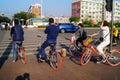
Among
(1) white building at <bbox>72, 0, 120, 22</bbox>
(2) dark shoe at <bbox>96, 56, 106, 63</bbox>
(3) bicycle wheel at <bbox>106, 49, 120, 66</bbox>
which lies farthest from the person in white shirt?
(1) white building at <bbox>72, 0, 120, 22</bbox>

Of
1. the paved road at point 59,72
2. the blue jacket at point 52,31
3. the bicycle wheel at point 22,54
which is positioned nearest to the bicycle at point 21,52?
the bicycle wheel at point 22,54

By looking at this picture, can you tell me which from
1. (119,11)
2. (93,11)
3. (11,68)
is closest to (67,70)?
(11,68)

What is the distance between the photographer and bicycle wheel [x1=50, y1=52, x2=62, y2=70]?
26.6 ft

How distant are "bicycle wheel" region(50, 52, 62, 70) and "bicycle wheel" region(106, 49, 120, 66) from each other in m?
1.90

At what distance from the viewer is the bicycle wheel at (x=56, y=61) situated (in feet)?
26.6

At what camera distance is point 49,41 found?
8.52 metres

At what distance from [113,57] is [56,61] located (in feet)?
7.14

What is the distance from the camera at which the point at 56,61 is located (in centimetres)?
825

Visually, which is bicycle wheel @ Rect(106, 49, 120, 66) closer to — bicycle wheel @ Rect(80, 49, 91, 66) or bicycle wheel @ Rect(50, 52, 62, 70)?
bicycle wheel @ Rect(80, 49, 91, 66)

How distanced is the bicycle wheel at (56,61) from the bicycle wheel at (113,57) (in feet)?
6.23

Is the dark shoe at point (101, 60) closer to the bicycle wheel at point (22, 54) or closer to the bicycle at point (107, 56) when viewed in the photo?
the bicycle at point (107, 56)

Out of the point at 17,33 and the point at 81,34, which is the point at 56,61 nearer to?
the point at 17,33

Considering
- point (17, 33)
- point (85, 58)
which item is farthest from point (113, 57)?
point (17, 33)

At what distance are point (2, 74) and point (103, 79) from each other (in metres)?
3.13
